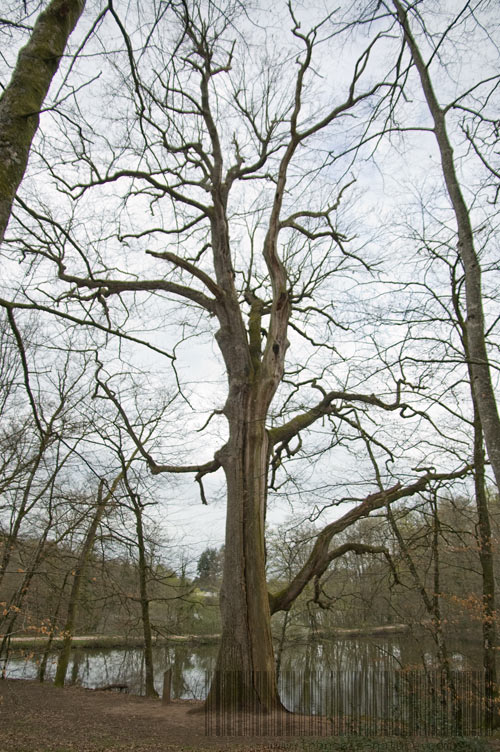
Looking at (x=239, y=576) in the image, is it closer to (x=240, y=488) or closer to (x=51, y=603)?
(x=240, y=488)

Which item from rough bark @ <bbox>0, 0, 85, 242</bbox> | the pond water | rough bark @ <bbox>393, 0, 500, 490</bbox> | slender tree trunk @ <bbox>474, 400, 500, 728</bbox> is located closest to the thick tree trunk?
slender tree trunk @ <bbox>474, 400, 500, 728</bbox>

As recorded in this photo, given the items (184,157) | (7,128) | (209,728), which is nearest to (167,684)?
(209,728)

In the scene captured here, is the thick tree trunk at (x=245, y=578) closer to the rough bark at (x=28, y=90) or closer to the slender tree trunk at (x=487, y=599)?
the slender tree trunk at (x=487, y=599)

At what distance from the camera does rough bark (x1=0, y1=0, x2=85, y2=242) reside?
82.8 inches

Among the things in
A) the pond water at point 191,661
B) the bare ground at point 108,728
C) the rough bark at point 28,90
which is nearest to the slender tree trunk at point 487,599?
the bare ground at point 108,728

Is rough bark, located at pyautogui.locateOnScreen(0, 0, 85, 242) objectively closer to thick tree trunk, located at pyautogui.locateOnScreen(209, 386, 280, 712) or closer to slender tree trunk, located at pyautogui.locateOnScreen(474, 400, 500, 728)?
thick tree trunk, located at pyautogui.locateOnScreen(209, 386, 280, 712)

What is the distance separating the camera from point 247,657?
568 centimetres

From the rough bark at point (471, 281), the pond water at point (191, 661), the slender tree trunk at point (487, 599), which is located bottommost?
the pond water at point (191, 661)

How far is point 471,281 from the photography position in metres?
3.24

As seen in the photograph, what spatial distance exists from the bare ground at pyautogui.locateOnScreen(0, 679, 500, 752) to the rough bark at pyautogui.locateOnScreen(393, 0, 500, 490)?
2864mm

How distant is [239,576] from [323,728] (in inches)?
73.6

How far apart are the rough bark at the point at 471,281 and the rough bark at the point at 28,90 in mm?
2378

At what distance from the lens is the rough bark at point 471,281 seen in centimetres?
296

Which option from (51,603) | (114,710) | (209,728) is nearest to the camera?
(209,728)
